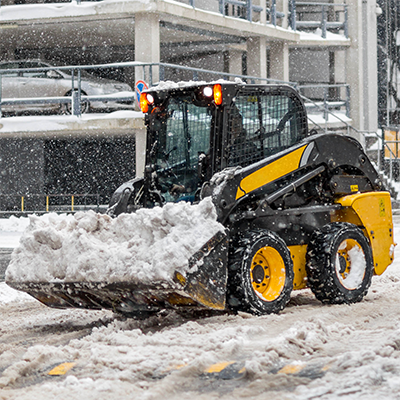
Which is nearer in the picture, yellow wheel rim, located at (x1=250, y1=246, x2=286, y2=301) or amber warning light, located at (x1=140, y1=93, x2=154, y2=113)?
yellow wheel rim, located at (x1=250, y1=246, x2=286, y2=301)

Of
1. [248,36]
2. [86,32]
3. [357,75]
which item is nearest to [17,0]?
[86,32]

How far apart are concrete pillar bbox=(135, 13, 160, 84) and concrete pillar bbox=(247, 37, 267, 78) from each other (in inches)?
232

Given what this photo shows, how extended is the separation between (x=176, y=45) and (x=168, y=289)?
1940cm

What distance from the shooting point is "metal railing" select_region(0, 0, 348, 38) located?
23.5 meters

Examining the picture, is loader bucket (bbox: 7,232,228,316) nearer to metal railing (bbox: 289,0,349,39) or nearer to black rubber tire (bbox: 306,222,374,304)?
black rubber tire (bbox: 306,222,374,304)

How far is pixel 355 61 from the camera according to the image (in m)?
28.8

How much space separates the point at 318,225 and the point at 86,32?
1579cm

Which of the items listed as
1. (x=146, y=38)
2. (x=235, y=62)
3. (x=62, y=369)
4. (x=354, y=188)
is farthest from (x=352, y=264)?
(x=235, y=62)

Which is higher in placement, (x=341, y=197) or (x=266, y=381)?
(x=341, y=197)

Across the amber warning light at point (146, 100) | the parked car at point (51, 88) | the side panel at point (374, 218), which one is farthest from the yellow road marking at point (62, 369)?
the parked car at point (51, 88)

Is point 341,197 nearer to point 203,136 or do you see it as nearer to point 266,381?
point 203,136

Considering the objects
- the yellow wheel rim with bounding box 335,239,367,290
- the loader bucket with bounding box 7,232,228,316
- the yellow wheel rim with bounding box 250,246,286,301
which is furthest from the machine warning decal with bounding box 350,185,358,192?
the loader bucket with bounding box 7,232,228,316

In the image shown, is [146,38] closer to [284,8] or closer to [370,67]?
[284,8]

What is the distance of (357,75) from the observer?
2877 centimetres
